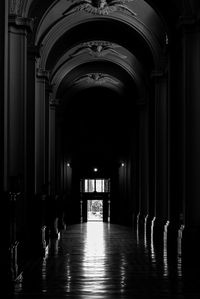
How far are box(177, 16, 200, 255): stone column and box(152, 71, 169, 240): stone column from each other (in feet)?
22.9

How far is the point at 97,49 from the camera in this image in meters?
28.6

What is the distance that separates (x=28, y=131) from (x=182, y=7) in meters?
5.74

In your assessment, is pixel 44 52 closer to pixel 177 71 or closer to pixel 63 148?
pixel 177 71

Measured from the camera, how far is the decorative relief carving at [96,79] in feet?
112

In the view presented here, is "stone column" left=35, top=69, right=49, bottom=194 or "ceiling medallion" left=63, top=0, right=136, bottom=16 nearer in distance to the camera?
"ceiling medallion" left=63, top=0, right=136, bottom=16

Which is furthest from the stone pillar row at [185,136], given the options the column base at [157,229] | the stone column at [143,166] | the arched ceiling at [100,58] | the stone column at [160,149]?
the stone column at [143,166]

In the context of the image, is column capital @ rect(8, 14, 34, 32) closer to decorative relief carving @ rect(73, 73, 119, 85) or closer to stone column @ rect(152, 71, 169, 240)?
stone column @ rect(152, 71, 169, 240)

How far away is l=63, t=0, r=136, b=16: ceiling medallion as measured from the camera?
22.2m

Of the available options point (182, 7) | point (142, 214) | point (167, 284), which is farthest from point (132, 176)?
point (167, 284)

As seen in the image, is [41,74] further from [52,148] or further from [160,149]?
[52,148]

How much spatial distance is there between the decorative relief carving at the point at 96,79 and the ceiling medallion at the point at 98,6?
1066cm

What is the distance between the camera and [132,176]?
117ft

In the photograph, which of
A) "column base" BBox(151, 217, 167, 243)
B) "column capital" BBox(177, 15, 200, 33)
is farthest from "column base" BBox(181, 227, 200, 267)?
"column base" BBox(151, 217, 167, 243)

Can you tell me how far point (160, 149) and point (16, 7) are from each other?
28.2 ft
